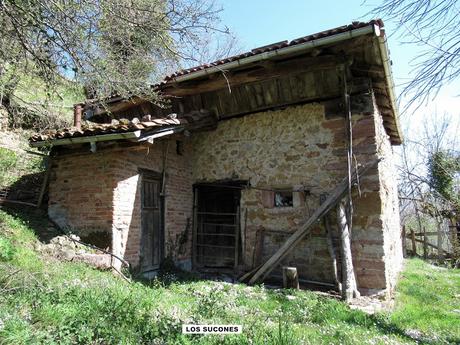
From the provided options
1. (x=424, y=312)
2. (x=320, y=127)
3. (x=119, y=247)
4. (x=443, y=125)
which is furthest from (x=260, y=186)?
(x=443, y=125)

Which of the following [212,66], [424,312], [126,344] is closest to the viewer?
[126,344]

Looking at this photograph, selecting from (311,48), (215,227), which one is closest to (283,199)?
(215,227)

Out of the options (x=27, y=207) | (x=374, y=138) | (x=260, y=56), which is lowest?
(x=27, y=207)

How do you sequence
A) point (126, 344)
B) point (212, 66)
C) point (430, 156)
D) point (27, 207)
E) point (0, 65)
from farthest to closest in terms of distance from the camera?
point (430, 156) → point (27, 207) → point (212, 66) → point (0, 65) → point (126, 344)

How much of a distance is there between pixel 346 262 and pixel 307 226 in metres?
0.87

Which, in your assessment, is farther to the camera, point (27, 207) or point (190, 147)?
point (190, 147)

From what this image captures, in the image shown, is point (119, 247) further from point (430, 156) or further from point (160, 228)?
point (430, 156)

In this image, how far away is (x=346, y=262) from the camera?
5.91 m

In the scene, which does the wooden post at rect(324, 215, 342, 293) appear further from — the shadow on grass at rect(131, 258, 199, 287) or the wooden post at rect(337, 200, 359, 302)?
the shadow on grass at rect(131, 258, 199, 287)

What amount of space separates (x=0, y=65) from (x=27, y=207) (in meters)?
3.12

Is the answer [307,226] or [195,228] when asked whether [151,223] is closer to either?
[195,228]

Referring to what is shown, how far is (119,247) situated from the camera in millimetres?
6219

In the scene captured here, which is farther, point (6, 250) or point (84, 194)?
point (84, 194)

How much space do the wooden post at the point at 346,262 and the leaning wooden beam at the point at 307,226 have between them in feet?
0.57
